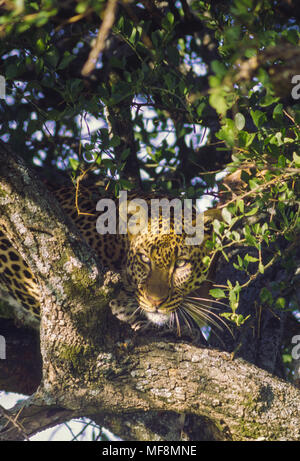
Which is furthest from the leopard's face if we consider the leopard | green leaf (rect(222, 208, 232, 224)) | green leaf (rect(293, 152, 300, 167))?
green leaf (rect(293, 152, 300, 167))

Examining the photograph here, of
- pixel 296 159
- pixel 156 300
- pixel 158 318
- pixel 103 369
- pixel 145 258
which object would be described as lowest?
pixel 103 369

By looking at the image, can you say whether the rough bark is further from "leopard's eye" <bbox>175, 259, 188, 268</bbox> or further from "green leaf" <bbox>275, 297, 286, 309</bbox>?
"leopard's eye" <bbox>175, 259, 188, 268</bbox>

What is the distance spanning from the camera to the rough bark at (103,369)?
3.06m

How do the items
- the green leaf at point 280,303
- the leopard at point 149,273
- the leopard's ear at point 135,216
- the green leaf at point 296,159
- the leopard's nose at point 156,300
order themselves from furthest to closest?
the leopard's ear at point 135,216 → the leopard at point 149,273 → the leopard's nose at point 156,300 → the green leaf at point 280,303 → the green leaf at point 296,159

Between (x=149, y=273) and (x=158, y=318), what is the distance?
333mm

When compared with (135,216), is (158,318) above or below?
below

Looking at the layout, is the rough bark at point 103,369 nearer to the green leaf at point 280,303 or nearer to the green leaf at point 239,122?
the green leaf at point 280,303

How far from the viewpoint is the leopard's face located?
396 cm

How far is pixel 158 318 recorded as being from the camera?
3990 mm

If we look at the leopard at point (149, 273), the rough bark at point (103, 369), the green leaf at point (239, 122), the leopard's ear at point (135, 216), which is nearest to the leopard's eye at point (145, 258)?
the leopard at point (149, 273)

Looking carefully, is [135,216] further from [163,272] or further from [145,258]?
[163,272]

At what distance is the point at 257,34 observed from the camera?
8.10 feet

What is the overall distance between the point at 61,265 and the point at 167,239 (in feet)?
4.02

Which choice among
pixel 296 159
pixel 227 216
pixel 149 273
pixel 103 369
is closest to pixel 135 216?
pixel 149 273
